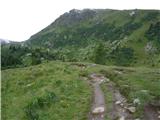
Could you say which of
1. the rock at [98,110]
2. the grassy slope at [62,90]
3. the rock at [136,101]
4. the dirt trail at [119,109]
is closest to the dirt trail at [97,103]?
the rock at [98,110]

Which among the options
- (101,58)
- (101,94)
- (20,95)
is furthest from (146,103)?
(101,58)

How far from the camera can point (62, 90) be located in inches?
1496

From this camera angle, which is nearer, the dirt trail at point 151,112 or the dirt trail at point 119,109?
the dirt trail at point 151,112

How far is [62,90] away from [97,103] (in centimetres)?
719

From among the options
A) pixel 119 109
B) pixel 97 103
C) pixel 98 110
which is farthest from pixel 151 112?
pixel 97 103

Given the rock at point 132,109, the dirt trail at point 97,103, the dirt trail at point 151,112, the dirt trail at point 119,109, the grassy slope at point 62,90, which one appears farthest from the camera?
the grassy slope at point 62,90

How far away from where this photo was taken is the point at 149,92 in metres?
32.8

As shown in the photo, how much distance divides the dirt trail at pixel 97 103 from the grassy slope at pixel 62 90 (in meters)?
0.53

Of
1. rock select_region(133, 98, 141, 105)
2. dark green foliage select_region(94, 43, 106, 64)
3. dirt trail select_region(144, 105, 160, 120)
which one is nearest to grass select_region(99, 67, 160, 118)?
rock select_region(133, 98, 141, 105)

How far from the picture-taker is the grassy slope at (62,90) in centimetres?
3081

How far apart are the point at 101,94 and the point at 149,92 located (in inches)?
190

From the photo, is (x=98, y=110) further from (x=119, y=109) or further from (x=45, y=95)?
(x=45, y=95)

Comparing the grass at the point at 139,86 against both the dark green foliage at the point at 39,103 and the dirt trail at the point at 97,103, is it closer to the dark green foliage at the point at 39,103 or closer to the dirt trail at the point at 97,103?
the dirt trail at the point at 97,103

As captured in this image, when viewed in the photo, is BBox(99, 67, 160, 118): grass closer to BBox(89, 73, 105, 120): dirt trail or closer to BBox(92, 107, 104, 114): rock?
BBox(89, 73, 105, 120): dirt trail
